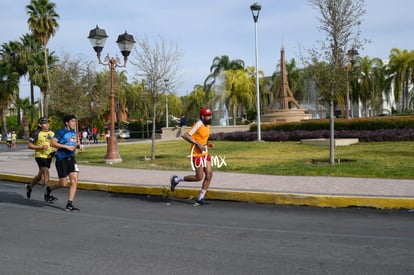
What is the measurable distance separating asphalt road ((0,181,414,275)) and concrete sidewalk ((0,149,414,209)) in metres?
0.29

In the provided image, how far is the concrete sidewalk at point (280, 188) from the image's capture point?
7938mm

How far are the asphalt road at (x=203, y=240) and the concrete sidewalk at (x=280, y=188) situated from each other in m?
0.29

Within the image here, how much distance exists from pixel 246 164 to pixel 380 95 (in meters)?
46.4

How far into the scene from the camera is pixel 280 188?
9.10 metres

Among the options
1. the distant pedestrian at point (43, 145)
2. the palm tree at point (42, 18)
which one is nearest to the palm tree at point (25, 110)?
the palm tree at point (42, 18)

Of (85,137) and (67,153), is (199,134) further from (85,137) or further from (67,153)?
(85,137)

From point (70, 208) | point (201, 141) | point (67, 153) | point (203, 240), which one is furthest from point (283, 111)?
point (203, 240)

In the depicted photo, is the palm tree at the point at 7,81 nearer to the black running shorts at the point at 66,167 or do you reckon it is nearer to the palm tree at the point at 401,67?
the palm tree at the point at 401,67

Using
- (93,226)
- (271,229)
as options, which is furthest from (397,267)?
(93,226)

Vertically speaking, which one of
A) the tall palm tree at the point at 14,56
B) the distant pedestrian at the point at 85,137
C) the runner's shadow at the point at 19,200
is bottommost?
the runner's shadow at the point at 19,200

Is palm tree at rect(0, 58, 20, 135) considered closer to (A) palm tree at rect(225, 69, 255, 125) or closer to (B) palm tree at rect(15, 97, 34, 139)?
(B) palm tree at rect(15, 97, 34, 139)

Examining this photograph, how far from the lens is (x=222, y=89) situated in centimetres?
5309

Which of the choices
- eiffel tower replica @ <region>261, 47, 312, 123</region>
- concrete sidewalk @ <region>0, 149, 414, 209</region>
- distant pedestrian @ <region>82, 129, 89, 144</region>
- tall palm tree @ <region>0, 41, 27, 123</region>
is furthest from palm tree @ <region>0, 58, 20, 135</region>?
concrete sidewalk @ <region>0, 149, 414, 209</region>

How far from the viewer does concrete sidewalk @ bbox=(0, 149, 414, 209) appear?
313 inches
